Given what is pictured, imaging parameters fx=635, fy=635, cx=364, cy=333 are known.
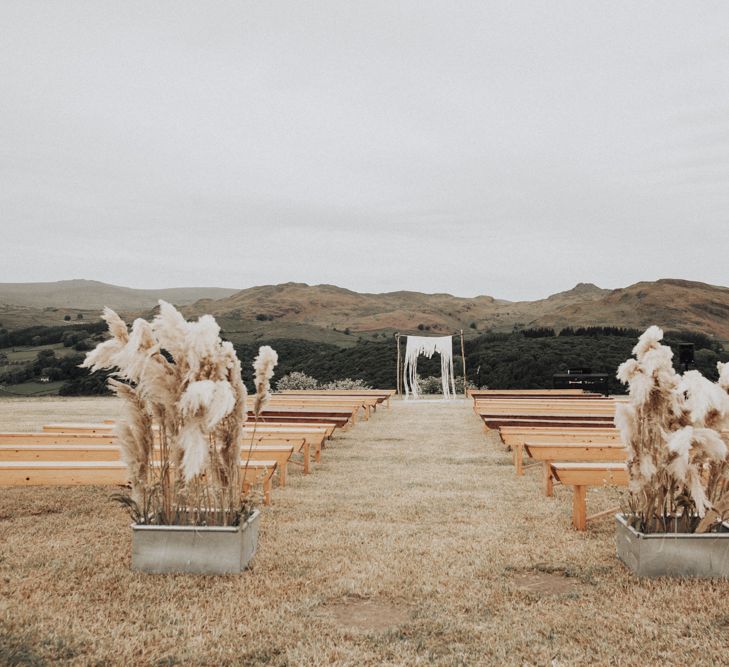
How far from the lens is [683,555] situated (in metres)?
3.15

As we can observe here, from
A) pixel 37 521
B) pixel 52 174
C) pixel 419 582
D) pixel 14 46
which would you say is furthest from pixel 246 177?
pixel 419 582

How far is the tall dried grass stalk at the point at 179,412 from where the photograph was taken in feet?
9.44

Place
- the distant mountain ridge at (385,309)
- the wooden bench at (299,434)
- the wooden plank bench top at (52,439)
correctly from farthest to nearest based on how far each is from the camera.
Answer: the distant mountain ridge at (385,309)
the wooden bench at (299,434)
the wooden plank bench top at (52,439)

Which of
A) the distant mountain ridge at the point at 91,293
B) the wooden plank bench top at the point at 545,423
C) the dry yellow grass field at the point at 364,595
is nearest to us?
the dry yellow grass field at the point at 364,595

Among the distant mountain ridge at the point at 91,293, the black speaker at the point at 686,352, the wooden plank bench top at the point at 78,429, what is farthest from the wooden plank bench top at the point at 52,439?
the distant mountain ridge at the point at 91,293

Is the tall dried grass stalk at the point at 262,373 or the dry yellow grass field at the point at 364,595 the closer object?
the dry yellow grass field at the point at 364,595

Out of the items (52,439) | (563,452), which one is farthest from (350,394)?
(563,452)

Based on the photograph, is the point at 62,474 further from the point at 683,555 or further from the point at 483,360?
the point at 483,360

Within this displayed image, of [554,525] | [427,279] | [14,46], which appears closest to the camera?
[554,525]

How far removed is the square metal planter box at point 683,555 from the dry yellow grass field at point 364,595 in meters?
0.09

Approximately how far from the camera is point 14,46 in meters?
11.9

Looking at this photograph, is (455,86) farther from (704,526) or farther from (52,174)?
(52,174)

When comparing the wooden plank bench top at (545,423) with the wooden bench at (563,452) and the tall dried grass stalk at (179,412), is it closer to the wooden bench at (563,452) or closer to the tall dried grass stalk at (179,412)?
the wooden bench at (563,452)

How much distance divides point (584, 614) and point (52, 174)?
26049 millimetres
